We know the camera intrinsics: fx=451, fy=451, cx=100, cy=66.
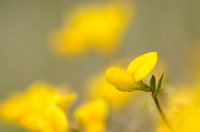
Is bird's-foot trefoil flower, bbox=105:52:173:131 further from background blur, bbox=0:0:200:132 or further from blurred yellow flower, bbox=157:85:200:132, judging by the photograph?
background blur, bbox=0:0:200:132

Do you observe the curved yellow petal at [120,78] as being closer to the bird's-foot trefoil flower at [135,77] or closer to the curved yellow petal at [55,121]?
the bird's-foot trefoil flower at [135,77]

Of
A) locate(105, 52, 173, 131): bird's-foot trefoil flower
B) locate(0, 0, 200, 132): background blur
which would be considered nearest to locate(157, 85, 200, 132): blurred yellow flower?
locate(105, 52, 173, 131): bird's-foot trefoil flower

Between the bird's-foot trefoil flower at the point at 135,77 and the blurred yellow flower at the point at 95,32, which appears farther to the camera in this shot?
the blurred yellow flower at the point at 95,32

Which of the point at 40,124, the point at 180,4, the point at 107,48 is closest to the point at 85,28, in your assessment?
the point at 107,48

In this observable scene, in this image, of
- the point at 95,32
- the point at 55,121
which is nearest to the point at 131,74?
the point at 55,121

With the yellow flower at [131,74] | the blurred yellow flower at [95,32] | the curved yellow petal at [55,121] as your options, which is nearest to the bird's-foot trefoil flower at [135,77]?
the yellow flower at [131,74]

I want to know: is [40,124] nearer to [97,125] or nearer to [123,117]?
[97,125]
